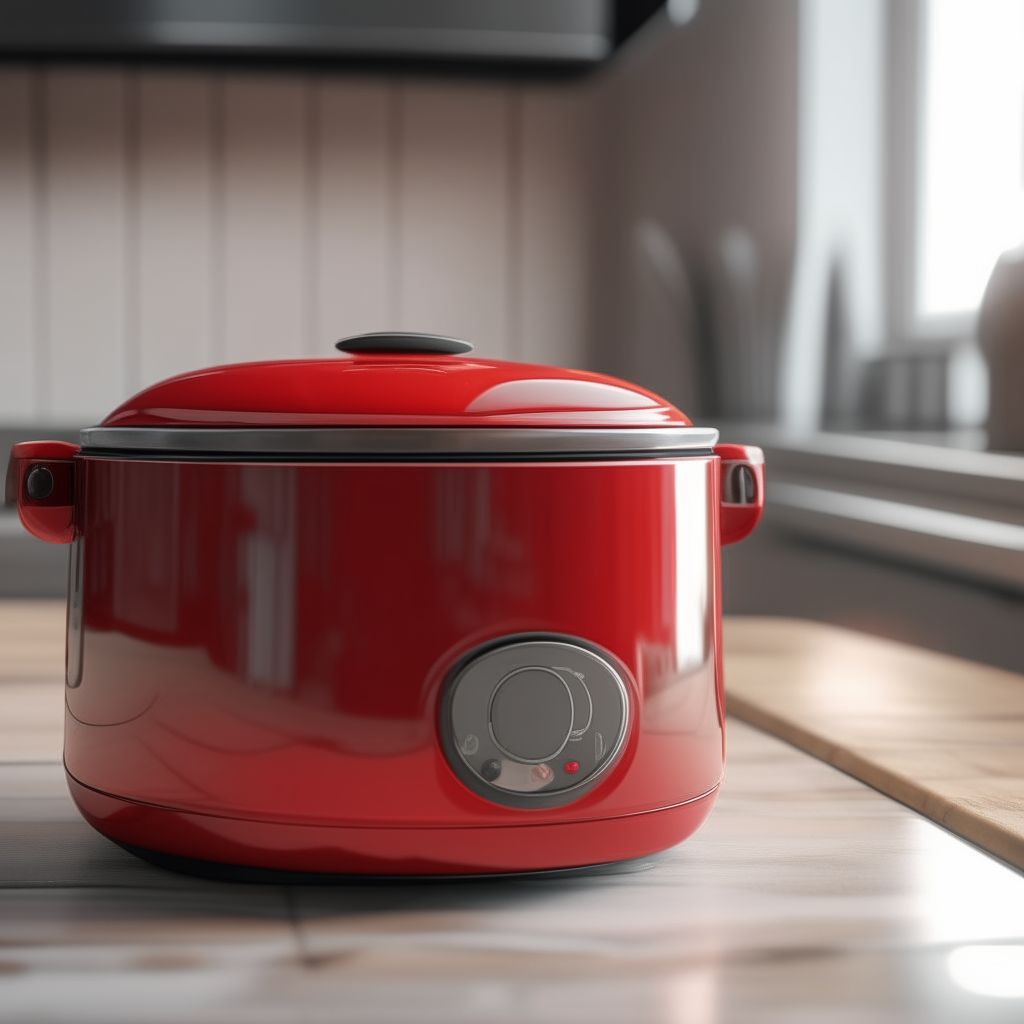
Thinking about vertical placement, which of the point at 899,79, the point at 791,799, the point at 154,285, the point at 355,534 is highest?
the point at 899,79

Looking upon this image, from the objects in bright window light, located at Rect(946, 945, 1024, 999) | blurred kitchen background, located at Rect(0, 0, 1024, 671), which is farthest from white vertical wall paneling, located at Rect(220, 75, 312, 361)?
bright window light, located at Rect(946, 945, 1024, 999)

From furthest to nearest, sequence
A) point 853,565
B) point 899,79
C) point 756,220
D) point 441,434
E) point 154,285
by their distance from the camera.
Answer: point 154,285 → point 756,220 → point 899,79 → point 853,565 → point 441,434

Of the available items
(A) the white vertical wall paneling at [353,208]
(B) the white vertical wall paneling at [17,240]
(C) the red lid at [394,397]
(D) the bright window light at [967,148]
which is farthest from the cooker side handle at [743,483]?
(B) the white vertical wall paneling at [17,240]

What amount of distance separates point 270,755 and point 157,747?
37 mm

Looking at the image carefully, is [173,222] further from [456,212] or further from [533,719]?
[533,719]

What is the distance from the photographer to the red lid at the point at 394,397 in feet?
1.09

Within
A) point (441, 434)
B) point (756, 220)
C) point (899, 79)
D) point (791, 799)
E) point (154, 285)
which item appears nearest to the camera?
point (441, 434)

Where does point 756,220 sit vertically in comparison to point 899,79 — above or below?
below

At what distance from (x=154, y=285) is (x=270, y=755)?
70.8 inches

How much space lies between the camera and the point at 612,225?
6.82ft

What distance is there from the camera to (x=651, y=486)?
35 cm

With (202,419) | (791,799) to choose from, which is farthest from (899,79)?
(202,419)

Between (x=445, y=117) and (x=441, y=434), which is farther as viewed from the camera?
(x=445, y=117)

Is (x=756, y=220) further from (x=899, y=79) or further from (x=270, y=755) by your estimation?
(x=270, y=755)
